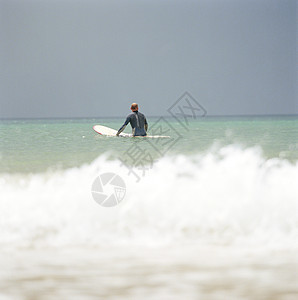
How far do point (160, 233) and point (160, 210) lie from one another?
0.49m

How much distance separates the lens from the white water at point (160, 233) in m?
2.29

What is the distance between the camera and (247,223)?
335 centimetres

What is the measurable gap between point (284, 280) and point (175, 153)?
5264 millimetres

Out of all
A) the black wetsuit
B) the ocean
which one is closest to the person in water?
the black wetsuit

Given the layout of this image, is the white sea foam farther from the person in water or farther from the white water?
the person in water

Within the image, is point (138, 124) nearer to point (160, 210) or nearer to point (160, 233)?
point (160, 210)

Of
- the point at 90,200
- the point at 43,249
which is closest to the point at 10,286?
the point at 43,249

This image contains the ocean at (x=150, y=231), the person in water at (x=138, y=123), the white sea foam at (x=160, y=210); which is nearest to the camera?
the ocean at (x=150, y=231)

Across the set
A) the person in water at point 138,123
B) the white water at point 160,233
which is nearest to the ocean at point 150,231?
the white water at point 160,233

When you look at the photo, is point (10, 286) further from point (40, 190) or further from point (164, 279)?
point (40, 190)

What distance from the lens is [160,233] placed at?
320cm

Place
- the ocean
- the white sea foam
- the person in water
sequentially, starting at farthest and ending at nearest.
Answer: the person in water, the white sea foam, the ocean

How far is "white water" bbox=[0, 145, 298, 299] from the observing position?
2.29 metres

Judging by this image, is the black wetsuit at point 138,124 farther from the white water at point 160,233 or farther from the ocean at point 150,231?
the white water at point 160,233
